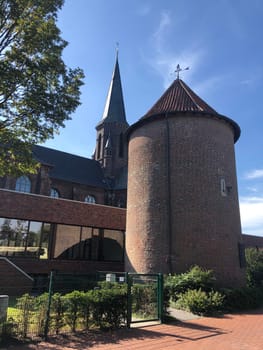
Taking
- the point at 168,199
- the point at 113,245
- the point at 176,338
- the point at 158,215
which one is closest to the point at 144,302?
the point at 176,338

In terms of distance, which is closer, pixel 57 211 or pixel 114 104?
pixel 57 211

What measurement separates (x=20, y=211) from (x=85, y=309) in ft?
37.3

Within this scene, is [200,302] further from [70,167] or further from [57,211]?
[70,167]

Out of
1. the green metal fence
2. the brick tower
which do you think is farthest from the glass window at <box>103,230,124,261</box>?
the brick tower

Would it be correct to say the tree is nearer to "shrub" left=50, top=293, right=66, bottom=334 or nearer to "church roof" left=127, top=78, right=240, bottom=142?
"shrub" left=50, top=293, right=66, bottom=334

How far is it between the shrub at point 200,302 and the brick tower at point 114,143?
99.8 ft

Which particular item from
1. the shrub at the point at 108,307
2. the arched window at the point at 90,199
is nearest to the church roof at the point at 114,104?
the arched window at the point at 90,199

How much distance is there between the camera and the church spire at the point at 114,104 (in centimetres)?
5244

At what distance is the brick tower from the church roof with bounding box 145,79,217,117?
23794 millimetres

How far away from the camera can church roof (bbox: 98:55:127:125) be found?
172 feet

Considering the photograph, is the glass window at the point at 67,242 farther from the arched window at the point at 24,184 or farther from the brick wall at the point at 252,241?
the brick wall at the point at 252,241

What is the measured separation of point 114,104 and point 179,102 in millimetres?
36126

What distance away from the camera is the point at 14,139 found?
Result: 34.7 feet

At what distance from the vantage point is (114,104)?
5378 cm
